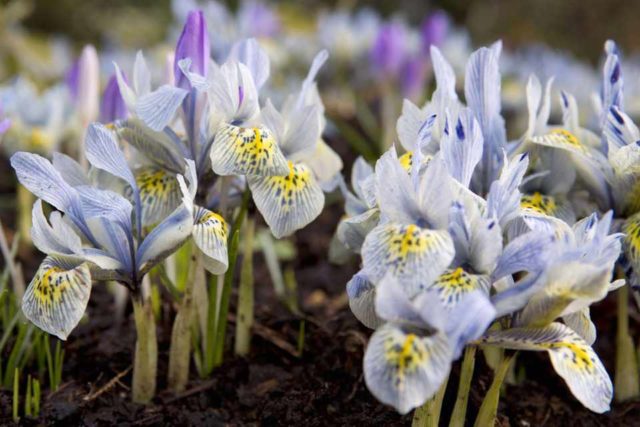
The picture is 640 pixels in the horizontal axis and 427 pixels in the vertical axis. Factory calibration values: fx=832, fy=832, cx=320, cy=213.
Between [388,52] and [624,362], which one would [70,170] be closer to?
[624,362]

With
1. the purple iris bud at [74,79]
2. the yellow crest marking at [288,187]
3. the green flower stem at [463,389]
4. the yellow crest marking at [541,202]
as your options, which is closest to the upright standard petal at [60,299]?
the yellow crest marking at [288,187]

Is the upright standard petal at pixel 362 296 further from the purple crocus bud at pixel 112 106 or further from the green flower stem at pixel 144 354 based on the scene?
Result: the purple crocus bud at pixel 112 106

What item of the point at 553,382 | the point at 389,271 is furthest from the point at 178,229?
the point at 553,382

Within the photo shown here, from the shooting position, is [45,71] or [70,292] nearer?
[70,292]

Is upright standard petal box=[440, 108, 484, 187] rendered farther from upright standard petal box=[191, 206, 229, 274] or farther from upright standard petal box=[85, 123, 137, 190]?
upright standard petal box=[85, 123, 137, 190]

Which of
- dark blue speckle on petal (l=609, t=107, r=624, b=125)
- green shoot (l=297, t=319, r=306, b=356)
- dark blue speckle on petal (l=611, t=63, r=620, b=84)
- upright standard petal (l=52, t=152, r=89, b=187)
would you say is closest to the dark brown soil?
green shoot (l=297, t=319, r=306, b=356)

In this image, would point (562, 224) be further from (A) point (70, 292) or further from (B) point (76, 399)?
(B) point (76, 399)

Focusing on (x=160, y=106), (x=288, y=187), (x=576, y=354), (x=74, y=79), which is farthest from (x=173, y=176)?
(x=74, y=79)

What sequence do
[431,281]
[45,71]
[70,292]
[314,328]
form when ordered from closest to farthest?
[431,281]
[70,292]
[314,328]
[45,71]
